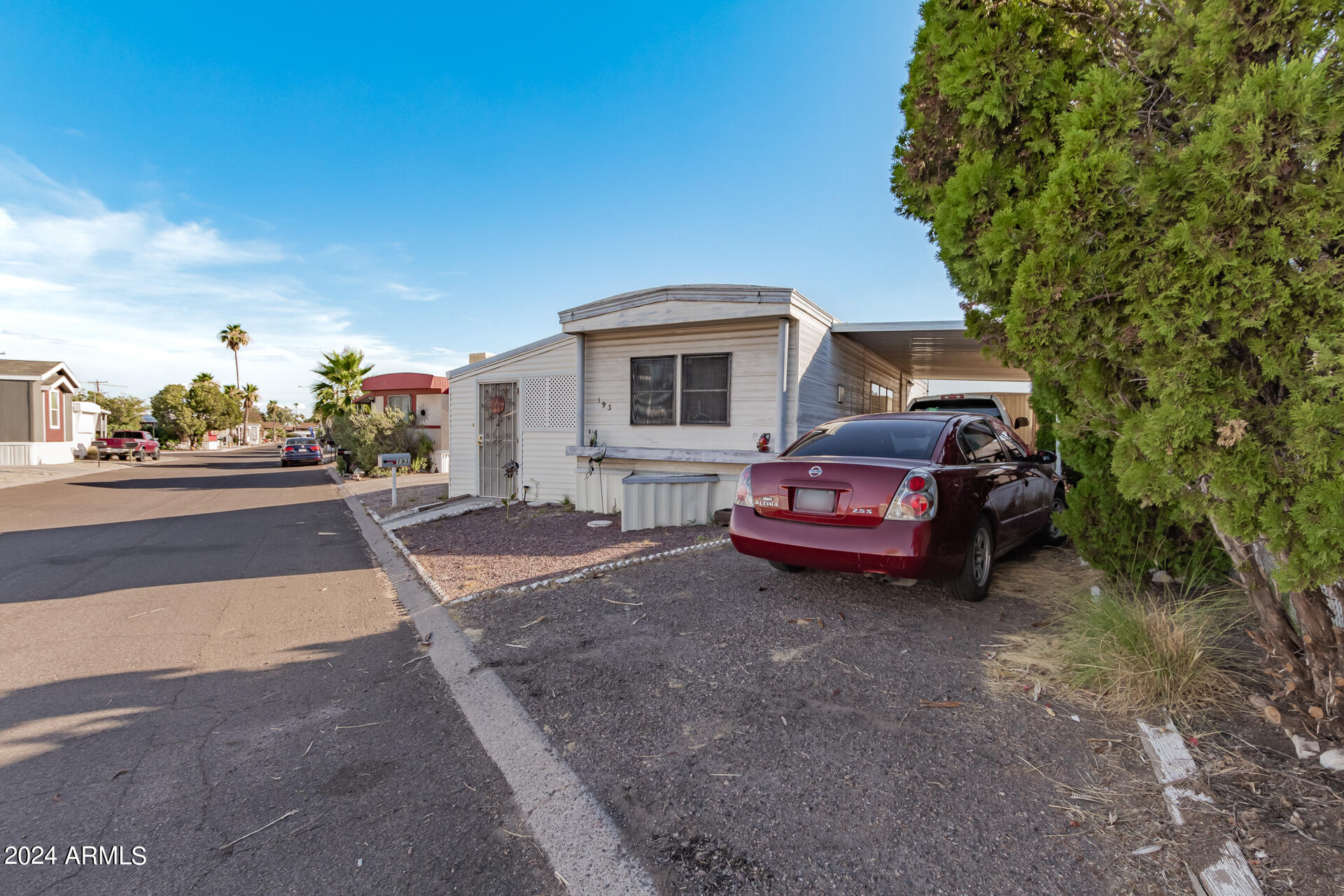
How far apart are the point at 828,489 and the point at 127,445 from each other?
4205 cm

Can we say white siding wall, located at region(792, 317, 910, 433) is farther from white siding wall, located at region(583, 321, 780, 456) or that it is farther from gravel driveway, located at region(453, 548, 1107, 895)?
gravel driveway, located at region(453, 548, 1107, 895)

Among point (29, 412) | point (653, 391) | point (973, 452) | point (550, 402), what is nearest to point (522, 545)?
point (653, 391)

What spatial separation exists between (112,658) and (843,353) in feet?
32.5

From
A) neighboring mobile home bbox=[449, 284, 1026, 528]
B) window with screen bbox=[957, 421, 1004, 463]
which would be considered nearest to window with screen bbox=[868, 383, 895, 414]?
neighboring mobile home bbox=[449, 284, 1026, 528]

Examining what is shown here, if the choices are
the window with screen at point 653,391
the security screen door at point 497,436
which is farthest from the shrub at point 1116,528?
the security screen door at point 497,436

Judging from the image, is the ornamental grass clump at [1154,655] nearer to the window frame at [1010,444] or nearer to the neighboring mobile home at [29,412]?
the window frame at [1010,444]

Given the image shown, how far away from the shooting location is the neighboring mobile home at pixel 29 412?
2838 centimetres

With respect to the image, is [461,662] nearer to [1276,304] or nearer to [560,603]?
[560,603]

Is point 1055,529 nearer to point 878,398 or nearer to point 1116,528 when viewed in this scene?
point 1116,528

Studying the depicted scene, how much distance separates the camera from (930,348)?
1117cm

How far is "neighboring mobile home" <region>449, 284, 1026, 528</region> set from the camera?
870 centimetres

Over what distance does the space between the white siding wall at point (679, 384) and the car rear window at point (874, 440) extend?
11.6 ft

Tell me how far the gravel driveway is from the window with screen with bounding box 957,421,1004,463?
1.12 meters

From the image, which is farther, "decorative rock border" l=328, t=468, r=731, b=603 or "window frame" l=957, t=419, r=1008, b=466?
"decorative rock border" l=328, t=468, r=731, b=603
